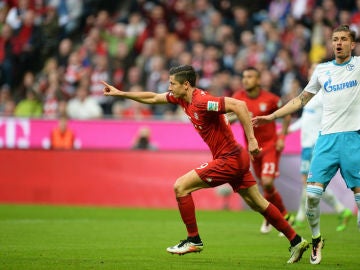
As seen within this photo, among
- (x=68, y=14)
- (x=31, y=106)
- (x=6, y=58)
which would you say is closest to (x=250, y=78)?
(x=31, y=106)

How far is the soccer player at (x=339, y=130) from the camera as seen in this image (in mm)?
9734

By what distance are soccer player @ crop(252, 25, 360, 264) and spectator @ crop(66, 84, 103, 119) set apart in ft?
42.3

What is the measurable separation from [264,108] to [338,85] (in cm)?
440

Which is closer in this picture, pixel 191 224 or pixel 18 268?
pixel 18 268

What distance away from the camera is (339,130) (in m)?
9.80

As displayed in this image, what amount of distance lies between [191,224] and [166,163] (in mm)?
9583

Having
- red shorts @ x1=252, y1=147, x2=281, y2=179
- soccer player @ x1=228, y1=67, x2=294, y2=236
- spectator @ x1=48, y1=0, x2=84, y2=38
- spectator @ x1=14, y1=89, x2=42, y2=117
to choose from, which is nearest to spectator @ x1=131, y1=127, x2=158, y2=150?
spectator @ x1=14, y1=89, x2=42, y2=117

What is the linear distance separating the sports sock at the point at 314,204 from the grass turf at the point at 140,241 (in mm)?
449

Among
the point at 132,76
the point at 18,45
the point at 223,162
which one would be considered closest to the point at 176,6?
the point at 132,76

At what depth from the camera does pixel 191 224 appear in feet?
33.5

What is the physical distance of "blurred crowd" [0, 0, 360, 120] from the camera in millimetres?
22453

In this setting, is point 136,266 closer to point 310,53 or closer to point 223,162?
point 223,162

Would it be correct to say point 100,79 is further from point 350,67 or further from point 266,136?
point 350,67

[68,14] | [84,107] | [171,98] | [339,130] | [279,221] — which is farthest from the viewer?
[68,14]
